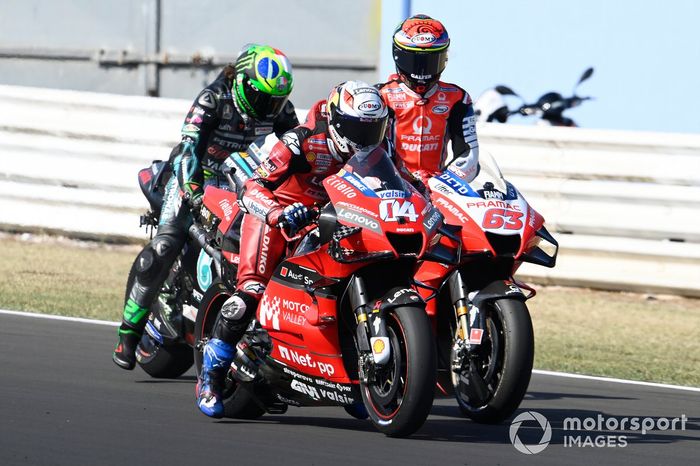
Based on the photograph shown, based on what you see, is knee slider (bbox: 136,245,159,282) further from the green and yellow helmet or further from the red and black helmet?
the red and black helmet

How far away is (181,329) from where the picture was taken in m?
8.16

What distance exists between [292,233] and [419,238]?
0.78 meters

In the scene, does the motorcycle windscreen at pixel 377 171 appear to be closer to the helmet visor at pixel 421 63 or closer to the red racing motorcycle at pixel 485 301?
the red racing motorcycle at pixel 485 301

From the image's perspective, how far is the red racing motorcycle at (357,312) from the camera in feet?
20.1

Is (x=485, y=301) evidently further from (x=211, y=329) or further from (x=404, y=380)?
(x=211, y=329)

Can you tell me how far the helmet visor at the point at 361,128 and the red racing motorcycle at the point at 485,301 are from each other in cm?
62

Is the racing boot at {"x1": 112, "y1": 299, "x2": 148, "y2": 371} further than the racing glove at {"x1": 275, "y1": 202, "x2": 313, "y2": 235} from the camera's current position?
Yes

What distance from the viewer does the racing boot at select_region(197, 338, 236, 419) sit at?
693 cm

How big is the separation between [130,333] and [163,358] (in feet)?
1.04

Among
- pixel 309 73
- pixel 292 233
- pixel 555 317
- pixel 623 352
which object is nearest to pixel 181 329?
pixel 292 233

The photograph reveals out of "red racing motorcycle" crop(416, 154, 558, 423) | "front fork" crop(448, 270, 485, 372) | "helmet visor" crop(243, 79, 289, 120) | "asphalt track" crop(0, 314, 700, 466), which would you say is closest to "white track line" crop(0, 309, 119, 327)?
"asphalt track" crop(0, 314, 700, 466)

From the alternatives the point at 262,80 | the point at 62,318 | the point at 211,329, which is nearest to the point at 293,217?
the point at 211,329

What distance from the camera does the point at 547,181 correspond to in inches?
502

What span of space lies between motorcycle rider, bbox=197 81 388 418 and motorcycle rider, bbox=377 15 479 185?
1420mm
